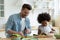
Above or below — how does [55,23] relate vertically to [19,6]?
below

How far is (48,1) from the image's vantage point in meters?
4.81

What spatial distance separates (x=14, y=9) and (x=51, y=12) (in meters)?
1.06

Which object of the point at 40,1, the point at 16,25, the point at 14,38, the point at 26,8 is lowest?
the point at 14,38

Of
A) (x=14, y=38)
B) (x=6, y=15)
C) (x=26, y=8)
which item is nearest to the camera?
(x=14, y=38)

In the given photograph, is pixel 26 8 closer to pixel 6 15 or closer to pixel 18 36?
pixel 18 36

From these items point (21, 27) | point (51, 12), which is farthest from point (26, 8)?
point (51, 12)

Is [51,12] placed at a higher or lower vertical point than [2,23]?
higher

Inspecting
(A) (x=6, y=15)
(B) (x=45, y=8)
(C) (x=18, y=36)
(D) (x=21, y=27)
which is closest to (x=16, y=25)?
(D) (x=21, y=27)

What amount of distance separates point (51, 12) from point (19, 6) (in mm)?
942

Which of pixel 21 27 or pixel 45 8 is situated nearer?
pixel 21 27

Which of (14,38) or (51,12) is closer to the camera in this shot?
(14,38)

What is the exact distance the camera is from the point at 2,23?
181 inches

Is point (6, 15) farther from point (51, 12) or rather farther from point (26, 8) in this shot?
point (26, 8)

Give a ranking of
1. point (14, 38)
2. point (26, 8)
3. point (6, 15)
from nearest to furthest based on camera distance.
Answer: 1. point (14, 38)
2. point (26, 8)
3. point (6, 15)
